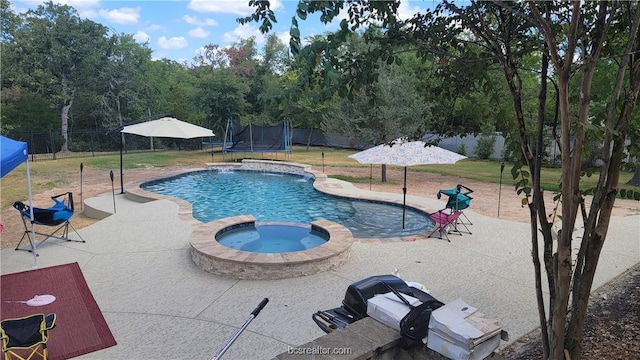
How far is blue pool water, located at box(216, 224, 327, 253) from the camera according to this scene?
709 cm

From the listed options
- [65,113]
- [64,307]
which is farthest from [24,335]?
[65,113]

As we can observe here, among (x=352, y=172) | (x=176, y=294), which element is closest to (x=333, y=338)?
(x=176, y=294)

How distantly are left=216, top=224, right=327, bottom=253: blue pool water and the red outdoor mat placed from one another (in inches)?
94.4

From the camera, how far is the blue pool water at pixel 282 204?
8.80 metres

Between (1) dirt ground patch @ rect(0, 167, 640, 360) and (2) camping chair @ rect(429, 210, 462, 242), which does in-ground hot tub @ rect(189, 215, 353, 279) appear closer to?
(2) camping chair @ rect(429, 210, 462, 242)

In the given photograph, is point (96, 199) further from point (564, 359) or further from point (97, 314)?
point (564, 359)

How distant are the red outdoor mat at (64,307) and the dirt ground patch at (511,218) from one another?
206cm

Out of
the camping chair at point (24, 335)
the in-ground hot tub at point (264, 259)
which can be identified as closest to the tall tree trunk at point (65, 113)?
the in-ground hot tub at point (264, 259)

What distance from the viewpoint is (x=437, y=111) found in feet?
8.89

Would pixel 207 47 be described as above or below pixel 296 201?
above

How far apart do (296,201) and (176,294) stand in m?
6.83

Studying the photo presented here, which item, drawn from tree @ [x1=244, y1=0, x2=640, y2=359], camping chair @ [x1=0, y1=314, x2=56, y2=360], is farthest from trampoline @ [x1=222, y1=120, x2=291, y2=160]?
tree @ [x1=244, y1=0, x2=640, y2=359]

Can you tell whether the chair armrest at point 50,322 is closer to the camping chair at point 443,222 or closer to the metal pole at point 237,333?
the metal pole at point 237,333

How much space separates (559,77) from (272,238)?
21.4ft
